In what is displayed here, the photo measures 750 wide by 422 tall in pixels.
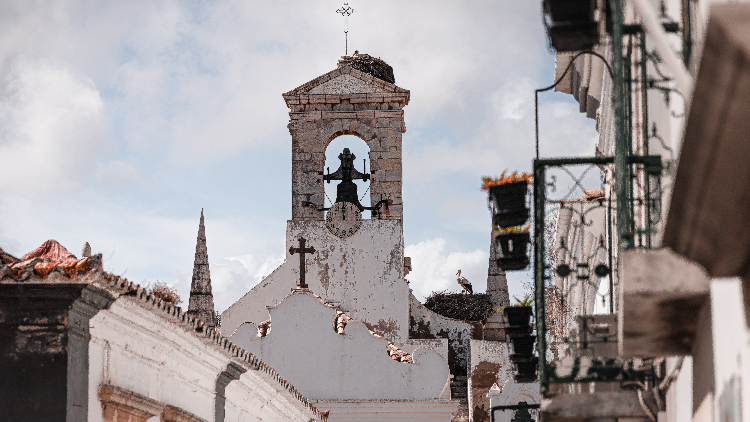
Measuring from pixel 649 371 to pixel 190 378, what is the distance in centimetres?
537

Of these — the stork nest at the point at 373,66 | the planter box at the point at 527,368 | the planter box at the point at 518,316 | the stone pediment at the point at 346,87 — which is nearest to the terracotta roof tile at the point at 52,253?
the planter box at the point at 518,316

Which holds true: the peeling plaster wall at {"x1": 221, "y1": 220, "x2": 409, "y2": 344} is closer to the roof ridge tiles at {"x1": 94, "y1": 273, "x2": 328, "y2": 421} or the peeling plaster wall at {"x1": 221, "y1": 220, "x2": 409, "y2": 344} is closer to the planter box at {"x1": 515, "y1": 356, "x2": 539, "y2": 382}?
the roof ridge tiles at {"x1": 94, "y1": 273, "x2": 328, "y2": 421}

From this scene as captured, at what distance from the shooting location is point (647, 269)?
3732mm

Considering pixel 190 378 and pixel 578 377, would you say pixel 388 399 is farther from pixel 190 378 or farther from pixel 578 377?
pixel 578 377

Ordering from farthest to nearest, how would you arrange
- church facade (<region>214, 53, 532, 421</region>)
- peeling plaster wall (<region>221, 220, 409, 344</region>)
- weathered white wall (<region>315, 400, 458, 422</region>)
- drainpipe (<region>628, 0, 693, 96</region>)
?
peeling plaster wall (<region>221, 220, 409, 344</region>) → church facade (<region>214, 53, 532, 421</region>) → weathered white wall (<region>315, 400, 458, 422</region>) → drainpipe (<region>628, 0, 693, 96</region>)

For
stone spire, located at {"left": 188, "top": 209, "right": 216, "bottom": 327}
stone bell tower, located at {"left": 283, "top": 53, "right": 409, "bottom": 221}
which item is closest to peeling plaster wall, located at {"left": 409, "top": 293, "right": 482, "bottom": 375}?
stone bell tower, located at {"left": 283, "top": 53, "right": 409, "bottom": 221}

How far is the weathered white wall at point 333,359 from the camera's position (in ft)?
58.4

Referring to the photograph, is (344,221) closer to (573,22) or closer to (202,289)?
(202,289)

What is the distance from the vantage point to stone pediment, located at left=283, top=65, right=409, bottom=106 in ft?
74.5

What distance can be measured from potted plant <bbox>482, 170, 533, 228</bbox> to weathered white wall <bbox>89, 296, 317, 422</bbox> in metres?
2.84

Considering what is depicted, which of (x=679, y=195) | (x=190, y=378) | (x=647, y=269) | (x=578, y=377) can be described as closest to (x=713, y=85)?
(x=679, y=195)

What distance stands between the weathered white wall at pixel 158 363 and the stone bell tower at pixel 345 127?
1070 centimetres

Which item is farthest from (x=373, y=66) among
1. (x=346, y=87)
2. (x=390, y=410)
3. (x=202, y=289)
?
(x=390, y=410)

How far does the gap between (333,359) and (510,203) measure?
455 inches
